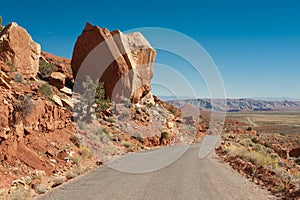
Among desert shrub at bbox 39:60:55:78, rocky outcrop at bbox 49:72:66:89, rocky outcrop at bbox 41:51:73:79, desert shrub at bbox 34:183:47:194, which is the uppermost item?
rocky outcrop at bbox 41:51:73:79

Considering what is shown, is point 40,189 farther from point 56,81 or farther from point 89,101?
point 56,81

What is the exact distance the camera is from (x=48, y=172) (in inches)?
437

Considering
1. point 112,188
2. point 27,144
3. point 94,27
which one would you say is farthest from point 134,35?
point 112,188

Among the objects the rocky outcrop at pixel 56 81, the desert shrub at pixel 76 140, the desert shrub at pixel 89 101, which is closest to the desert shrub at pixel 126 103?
the desert shrub at pixel 89 101

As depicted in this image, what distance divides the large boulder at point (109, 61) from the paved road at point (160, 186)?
21.6 metres

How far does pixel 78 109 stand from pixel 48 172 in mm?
12228

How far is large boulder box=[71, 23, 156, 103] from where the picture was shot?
32438 millimetres

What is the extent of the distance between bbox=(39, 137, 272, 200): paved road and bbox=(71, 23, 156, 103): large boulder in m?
21.6

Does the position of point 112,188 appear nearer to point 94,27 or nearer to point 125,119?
point 125,119

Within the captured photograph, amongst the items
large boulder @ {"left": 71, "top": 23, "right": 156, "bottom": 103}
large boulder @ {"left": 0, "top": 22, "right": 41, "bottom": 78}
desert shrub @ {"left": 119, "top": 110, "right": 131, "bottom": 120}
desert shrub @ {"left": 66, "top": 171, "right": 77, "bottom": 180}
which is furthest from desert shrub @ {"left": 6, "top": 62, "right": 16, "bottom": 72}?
desert shrub @ {"left": 119, "top": 110, "right": 131, "bottom": 120}

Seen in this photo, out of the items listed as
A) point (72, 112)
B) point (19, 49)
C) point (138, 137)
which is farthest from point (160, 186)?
point (138, 137)

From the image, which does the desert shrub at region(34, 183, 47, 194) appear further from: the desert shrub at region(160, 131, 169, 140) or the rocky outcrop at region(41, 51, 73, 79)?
the rocky outcrop at region(41, 51, 73, 79)

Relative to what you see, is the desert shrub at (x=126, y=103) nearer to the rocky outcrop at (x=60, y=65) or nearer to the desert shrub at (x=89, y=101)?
the desert shrub at (x=89, y=101)

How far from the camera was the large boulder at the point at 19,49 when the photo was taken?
21.1 metres
